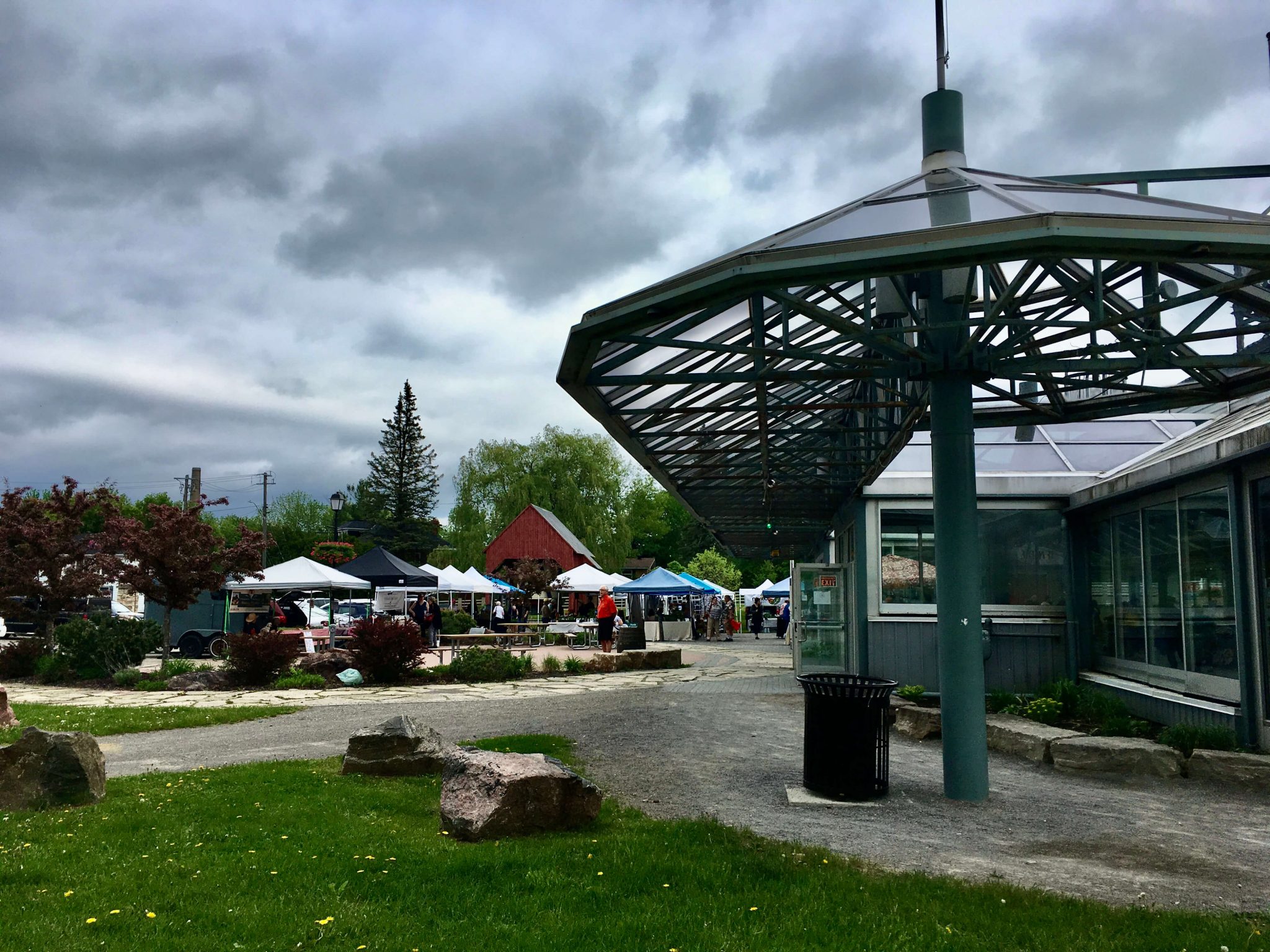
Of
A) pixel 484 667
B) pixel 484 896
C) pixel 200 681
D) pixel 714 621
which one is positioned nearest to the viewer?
pixel 484 896

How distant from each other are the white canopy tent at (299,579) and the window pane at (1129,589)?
17603 mm

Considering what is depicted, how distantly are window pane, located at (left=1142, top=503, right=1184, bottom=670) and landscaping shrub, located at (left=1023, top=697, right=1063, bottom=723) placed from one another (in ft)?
4.17

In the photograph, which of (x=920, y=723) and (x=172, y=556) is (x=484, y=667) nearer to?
(x=172, y=556)

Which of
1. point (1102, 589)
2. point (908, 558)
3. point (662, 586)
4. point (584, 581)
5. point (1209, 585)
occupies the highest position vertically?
point (908, 558)

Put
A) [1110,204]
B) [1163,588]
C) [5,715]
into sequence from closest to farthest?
[1110,204] < [1163,588] < [5,715]

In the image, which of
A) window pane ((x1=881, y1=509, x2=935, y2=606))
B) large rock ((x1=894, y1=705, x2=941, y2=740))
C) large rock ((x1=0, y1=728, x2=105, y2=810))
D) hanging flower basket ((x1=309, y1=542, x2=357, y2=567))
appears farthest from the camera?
hanging flower basket ((x1=309, y1=542, x2=357, y2=567))

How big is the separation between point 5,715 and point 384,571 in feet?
52.3

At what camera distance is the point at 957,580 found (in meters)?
7.84

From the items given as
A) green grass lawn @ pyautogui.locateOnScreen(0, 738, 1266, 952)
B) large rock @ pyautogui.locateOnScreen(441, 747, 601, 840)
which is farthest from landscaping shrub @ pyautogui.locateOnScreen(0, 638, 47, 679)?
large rock @ pyautogui.locateOnScreen(441, 747, 601, 840)

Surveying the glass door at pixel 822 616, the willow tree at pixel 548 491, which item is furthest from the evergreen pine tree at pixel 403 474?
the glass door at pixel 822 616

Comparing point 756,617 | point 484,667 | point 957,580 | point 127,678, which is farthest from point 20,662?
point 756,617

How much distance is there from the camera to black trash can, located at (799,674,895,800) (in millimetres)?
7566

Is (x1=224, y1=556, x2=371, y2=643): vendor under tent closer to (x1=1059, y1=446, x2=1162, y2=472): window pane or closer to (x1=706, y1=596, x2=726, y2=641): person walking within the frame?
(x1=1059, y1=446, x2=1162, y2=472): window pane

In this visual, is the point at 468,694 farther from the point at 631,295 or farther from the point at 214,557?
the point at 631,295
